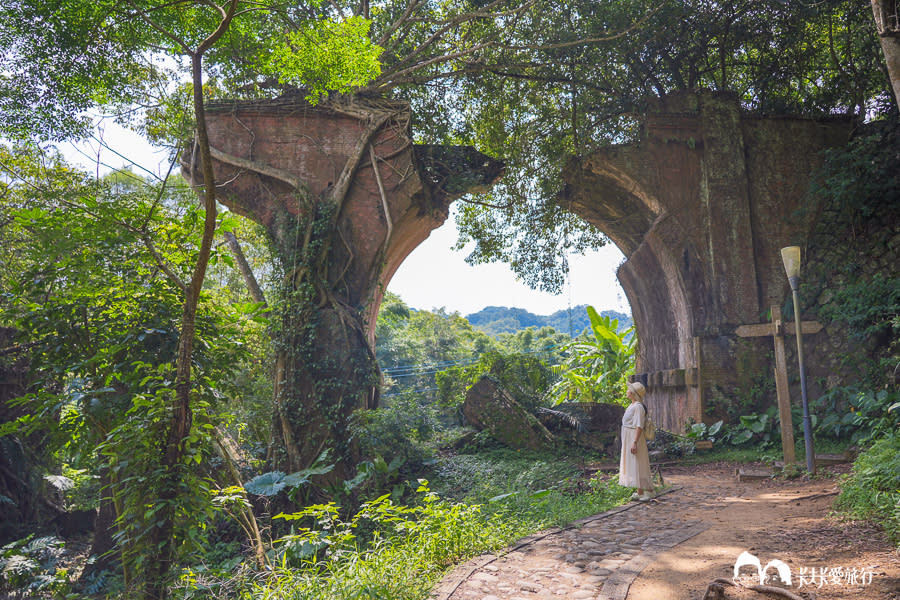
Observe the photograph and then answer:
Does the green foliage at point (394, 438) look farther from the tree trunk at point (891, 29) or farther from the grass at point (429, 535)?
the tree trunk at point (891, 29)

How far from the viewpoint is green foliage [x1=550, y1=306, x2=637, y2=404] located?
1677 cm

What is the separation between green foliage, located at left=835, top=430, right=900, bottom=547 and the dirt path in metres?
0.14

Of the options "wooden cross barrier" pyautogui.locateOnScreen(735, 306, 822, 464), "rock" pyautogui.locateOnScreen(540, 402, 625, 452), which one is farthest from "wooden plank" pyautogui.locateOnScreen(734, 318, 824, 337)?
"rock" pyautogui.locateOnScreen(540, 402, 625, 452)

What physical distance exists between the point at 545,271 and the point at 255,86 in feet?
22.6

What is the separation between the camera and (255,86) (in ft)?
35.7

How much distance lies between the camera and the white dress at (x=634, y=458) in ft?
21.7

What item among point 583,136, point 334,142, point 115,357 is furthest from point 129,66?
point 583,136

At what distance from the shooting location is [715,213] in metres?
11.4

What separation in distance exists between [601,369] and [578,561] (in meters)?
14.3

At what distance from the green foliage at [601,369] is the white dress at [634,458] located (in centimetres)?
959

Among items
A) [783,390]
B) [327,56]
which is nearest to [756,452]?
[783,390]

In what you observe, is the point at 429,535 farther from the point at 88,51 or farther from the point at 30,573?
the point at 88,51

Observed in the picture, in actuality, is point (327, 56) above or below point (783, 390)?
above

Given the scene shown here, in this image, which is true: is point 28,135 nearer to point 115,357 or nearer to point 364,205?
point 364,205
